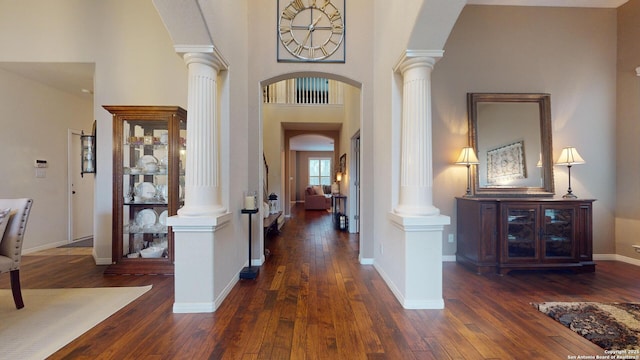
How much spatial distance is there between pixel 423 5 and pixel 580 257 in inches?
139

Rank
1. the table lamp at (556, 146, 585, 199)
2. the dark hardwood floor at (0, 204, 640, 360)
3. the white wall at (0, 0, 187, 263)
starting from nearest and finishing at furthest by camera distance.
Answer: the dark hardwood floor at (0, 204, 640, 360) < the table lamp at (556, 146, 585, 199) < the white wall at (0, 0, 187, 263)

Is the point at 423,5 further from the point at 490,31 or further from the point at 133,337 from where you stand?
the point at 133,337

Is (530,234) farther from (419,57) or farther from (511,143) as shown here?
(419,57)

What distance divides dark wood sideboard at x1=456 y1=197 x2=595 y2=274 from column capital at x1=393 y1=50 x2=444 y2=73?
181cm

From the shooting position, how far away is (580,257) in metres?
3.33

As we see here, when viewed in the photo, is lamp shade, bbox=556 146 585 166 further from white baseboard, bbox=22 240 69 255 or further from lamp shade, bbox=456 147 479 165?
white baseboard, bbox=22 240 69 255

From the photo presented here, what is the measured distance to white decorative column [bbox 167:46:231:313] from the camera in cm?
231

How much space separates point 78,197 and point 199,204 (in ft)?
13.8

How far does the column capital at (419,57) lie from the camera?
8.04ft

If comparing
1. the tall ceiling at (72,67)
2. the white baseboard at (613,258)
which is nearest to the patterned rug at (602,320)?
the white baseboard at (613,258)

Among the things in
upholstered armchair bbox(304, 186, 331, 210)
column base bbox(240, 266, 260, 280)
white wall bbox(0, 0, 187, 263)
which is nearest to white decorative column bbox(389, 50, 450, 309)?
column base bbox(240, 266, 260, 280)

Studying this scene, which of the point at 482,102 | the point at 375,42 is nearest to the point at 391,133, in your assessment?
the point at 375,42

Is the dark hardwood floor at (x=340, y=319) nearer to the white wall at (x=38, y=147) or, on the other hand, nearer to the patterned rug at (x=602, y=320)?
the patterned rug at (x=602, y=320)

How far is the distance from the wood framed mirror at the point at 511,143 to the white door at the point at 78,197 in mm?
6474
